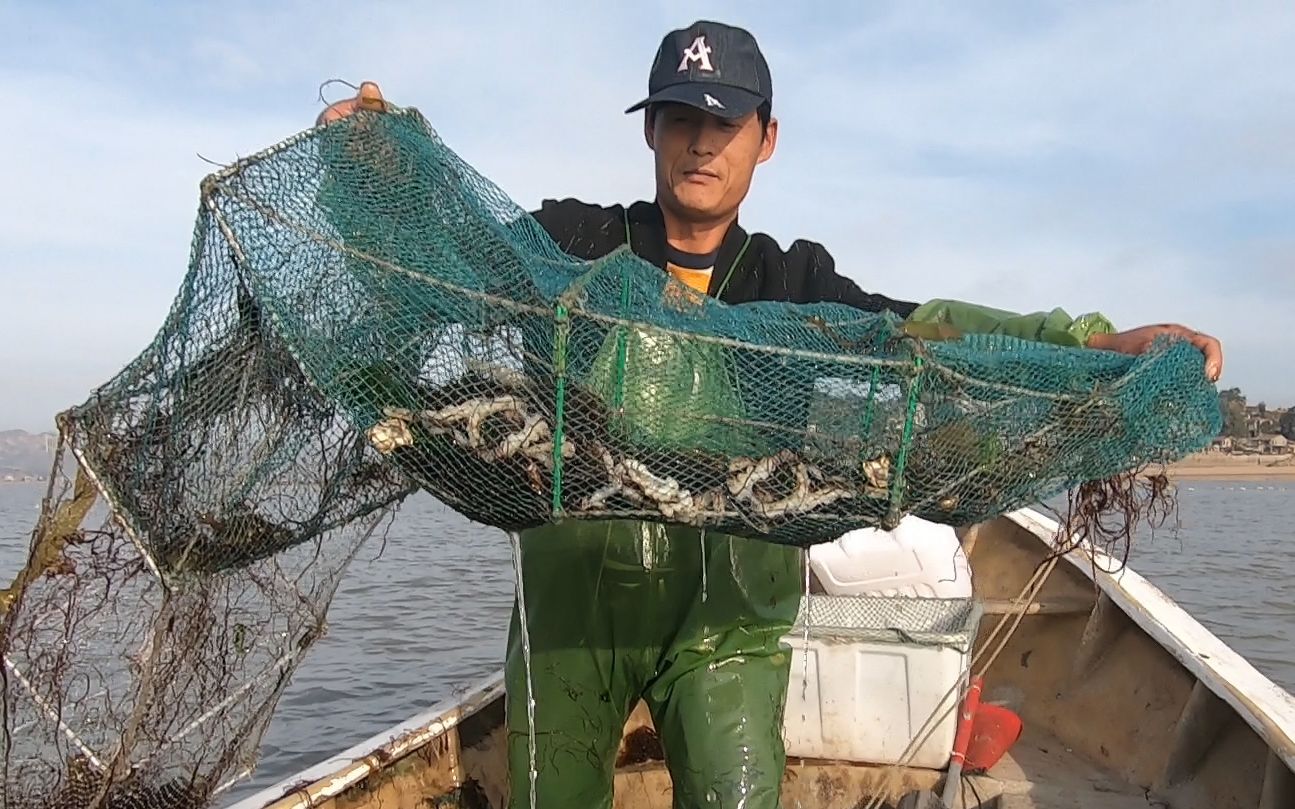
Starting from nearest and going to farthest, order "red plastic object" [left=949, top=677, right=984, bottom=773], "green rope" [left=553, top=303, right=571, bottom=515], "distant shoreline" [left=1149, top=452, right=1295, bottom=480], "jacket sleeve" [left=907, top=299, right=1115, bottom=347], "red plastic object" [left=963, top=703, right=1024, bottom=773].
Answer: "green rope" [left=553, top=303, right=571, bottom=515] → "jacket sleeve" [left=907, top=299, right=1115, bottom=347] → "red plastic object" [left=949, top=677, right=984, bottom=773] → "red plastic object" [left=963, top=703, right=1024, bottom=773] → "distant shoreline" [left=1149, top=452, right=1295, bottom=480]

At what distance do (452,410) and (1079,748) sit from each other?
4346 millimetres

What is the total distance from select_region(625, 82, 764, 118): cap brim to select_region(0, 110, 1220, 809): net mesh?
1.63ft

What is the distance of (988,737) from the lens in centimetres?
461

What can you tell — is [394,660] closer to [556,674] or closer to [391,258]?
[556,674]

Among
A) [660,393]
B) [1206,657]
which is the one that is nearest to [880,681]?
[1206,657]

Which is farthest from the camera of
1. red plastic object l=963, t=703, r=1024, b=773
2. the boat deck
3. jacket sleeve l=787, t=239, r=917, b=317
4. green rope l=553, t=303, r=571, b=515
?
red plastic object l=963, t=703, r=1024, b=773

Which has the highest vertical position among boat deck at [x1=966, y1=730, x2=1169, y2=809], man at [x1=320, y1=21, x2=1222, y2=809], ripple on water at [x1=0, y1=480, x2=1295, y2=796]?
man at [x1=320, y1=21, x2=1222, y2=809]

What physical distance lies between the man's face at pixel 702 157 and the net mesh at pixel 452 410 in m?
0.45

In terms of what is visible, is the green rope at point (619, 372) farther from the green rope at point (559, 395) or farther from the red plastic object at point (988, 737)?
the red plastic object at point (988, 737)

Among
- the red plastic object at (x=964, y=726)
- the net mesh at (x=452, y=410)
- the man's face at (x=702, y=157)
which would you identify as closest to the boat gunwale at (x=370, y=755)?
the net mesh at (x=452, y=410)

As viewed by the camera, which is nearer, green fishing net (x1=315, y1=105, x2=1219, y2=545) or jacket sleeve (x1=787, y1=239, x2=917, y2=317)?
green fishing net (x1=315, y1=105, x2=1219, y2=545)

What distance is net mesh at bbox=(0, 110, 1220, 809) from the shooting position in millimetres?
2094

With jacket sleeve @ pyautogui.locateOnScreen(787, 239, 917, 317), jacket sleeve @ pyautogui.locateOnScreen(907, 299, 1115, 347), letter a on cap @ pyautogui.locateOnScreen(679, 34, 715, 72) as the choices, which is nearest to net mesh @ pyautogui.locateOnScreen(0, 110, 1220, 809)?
jacket sleeve @ pyautogui.locateOnScreen(907, 299, 1115, 347)

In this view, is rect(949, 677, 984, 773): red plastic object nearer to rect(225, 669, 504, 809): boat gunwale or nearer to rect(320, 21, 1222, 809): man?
rect(320, 21, 1222, 809): man
